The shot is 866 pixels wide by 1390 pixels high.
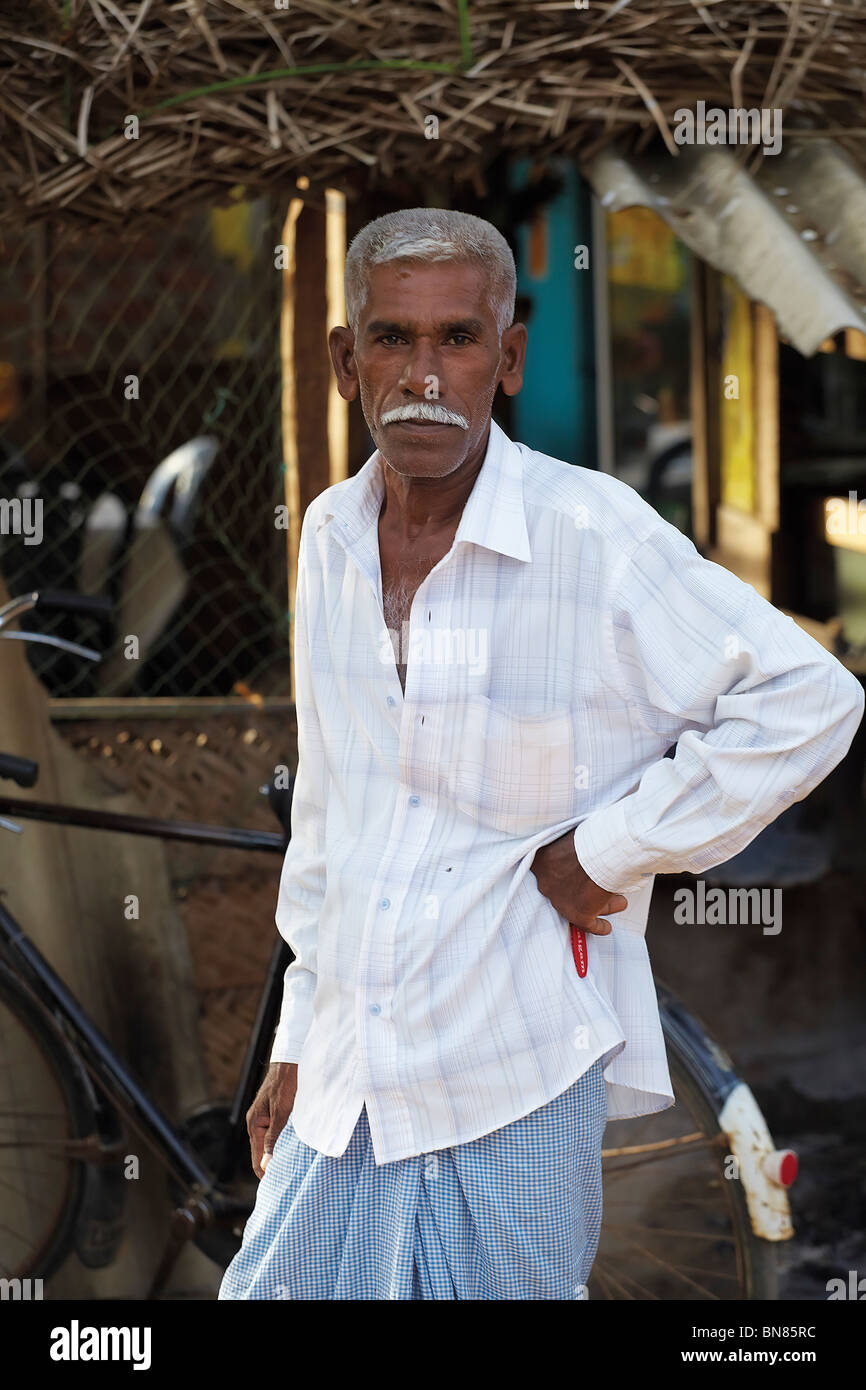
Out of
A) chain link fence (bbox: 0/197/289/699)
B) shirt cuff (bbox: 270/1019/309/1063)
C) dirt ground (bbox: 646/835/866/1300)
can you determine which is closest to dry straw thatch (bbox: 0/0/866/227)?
chain link fence (bbox: 0/197/289/699)

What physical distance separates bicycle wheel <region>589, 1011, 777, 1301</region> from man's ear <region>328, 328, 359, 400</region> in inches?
62.5

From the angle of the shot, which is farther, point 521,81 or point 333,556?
point 521,81

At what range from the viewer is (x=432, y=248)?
183cm

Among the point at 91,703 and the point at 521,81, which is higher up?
the point at 521,81

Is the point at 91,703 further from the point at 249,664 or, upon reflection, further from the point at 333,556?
the point at 333,556

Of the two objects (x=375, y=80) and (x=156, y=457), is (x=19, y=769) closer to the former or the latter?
(x=375, y=80)

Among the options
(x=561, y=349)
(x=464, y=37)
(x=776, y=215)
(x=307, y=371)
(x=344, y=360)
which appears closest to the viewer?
(x=344, y=360)

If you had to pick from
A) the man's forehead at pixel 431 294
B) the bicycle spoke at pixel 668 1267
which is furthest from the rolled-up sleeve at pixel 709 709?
the bicycle spoke at pixel 668 1267

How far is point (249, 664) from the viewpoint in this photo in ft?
14.0

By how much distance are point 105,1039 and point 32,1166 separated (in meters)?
0.33

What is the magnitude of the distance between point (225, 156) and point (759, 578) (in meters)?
2.45

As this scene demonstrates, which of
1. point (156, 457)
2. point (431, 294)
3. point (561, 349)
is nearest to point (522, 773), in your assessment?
point (431, 294)
